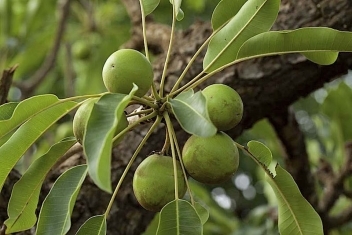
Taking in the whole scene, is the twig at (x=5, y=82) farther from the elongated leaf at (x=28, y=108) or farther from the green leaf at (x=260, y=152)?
the green leaf at (x=260, y=152)

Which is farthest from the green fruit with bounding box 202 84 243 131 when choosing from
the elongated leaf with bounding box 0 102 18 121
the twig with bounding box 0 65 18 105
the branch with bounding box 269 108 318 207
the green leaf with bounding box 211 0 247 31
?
the branch with bounding box 269 108 318 207

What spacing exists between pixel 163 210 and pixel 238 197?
3159mm

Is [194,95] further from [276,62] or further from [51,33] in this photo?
[51,33]

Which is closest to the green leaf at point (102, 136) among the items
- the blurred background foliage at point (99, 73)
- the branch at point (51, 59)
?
the blurred background foliage at point (99, 73)

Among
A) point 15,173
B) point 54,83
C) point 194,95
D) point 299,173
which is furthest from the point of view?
point 54,83

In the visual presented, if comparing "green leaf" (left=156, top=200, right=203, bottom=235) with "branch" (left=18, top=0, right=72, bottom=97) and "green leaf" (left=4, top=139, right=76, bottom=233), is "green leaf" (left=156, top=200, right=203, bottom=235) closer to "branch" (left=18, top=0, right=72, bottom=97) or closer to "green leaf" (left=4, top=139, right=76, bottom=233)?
"green leaf" (left=4, top=139, right=76, bottom=233)

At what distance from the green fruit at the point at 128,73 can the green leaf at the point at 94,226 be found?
8.7 inches

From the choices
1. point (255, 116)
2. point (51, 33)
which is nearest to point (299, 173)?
point (255, 116)

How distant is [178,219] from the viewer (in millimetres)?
914

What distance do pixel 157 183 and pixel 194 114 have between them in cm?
17

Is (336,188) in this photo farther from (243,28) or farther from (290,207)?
(243,28)

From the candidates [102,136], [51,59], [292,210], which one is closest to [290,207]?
[292,210]

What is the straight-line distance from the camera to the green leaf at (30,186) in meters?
1.02

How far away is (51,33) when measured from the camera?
2727mm
